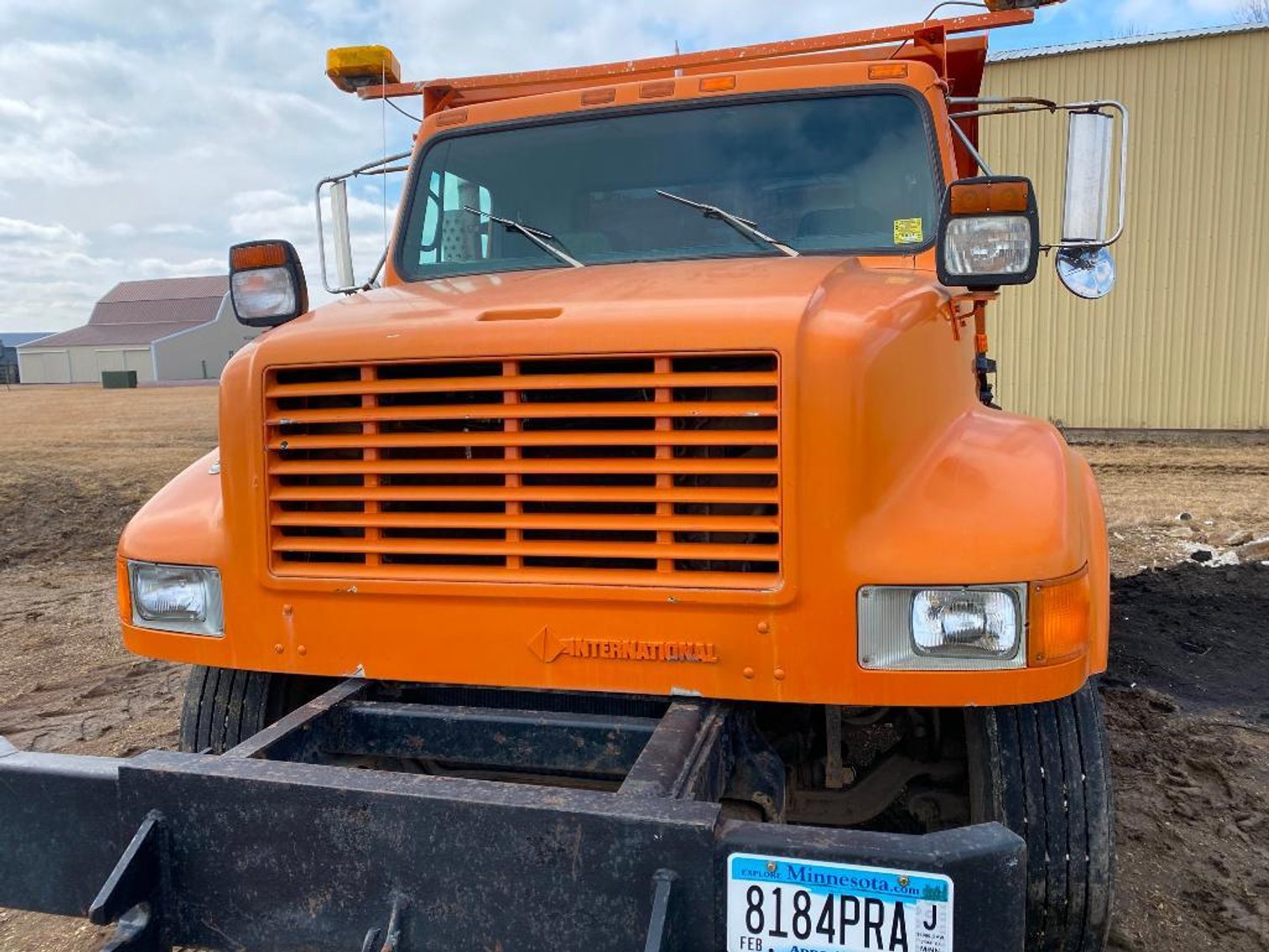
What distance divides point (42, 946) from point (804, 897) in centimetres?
247

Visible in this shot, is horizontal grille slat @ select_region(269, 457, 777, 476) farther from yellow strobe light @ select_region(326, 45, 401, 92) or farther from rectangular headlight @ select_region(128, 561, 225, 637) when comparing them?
yellow strobe light @ select_region(326, 45, 401, 92)

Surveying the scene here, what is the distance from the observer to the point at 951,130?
12.3 ft

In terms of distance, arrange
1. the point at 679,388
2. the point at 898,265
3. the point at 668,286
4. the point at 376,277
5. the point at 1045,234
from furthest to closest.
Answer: the point at 1045,234
the point at 376,277
the point at 898,265
the point at 668,286
the point at 679,388

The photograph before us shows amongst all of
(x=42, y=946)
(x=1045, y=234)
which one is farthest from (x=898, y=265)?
(x=1045, y=234)

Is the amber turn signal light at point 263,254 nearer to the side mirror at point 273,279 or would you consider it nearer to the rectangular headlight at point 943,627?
the side mirror at point 273,279

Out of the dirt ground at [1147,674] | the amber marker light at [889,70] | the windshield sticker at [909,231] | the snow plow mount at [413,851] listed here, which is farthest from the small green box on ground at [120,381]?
the snow plow mount at [413,851]

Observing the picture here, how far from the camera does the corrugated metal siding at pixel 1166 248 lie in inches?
508

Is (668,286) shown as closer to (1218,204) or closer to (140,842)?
(140,842)

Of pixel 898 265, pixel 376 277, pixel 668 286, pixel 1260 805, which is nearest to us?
pixel 668 286

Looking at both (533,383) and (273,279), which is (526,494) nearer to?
(533,383)


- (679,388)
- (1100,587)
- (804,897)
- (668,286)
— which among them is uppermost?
(668,286)

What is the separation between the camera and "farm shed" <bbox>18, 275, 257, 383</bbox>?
2323 inches

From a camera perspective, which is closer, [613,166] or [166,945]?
[166,945]

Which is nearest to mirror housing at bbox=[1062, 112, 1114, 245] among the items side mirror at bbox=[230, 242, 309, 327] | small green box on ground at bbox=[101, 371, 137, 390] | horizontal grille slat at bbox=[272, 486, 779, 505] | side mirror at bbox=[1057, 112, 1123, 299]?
side mirror at bbox=[1057, 112, 1123, 299]
